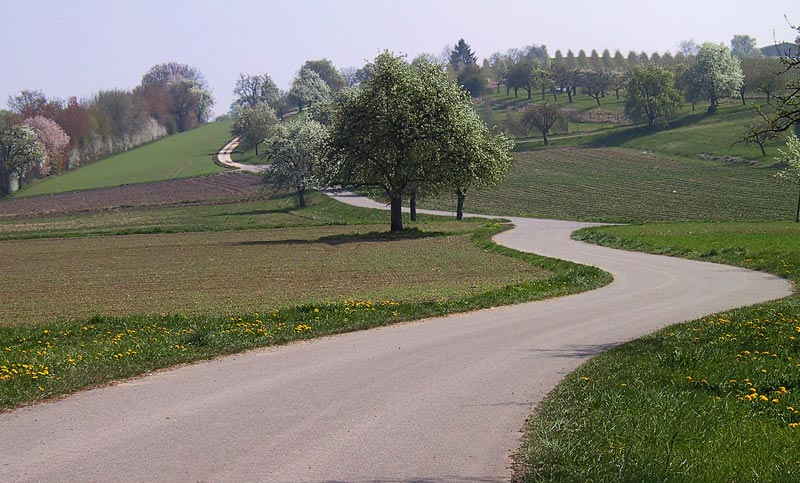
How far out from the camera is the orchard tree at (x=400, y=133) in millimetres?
57125

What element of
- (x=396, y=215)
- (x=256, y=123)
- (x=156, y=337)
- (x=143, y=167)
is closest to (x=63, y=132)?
(x=143, y=167)

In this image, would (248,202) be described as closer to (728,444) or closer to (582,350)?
(582,350)

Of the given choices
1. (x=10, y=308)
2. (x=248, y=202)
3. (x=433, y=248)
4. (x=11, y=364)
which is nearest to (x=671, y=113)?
(x=248, y=202)

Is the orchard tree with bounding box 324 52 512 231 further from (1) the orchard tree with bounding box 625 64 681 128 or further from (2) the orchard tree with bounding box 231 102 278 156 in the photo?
(2) the orchard tree with bounding box 231 102 278 156

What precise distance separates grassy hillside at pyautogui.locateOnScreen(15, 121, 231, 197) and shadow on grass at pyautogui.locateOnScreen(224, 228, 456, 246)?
86862mm

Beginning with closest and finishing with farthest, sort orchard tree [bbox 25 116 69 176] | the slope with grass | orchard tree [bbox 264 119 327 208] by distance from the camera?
1. the slope with grass
2. orchard tree [bbox 264 119 327 208]
3. orchard tree [bbox 25 116 69 176]

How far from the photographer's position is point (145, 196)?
117 meters

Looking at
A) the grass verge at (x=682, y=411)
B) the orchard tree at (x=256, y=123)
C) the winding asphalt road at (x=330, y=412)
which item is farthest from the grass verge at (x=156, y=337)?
the orchard tree at (x=256, y=123)

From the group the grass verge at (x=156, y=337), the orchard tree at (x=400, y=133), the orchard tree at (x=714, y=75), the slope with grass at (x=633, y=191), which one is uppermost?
the orchard tree at (x=714, y=75)

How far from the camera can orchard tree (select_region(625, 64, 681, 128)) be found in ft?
459

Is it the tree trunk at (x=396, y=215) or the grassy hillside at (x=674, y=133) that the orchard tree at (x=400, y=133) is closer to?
the tree trunk at (x=396, y=215)

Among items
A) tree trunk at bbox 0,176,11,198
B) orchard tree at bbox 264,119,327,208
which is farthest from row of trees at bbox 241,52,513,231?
tree trunk at bbox 0,176,11,198

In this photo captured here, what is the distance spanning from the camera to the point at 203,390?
12266 mm

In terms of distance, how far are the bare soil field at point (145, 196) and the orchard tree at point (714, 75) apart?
80.3 meters
